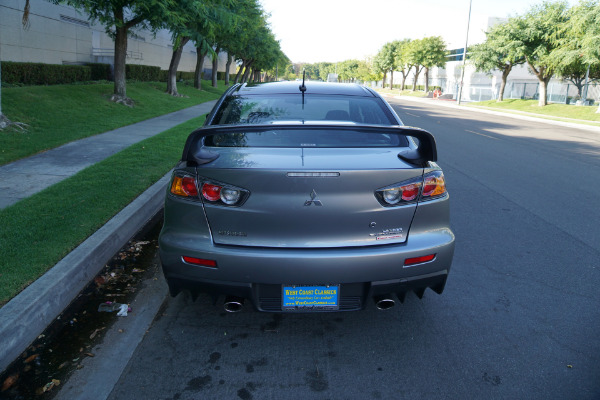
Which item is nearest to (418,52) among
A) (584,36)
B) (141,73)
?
(584,36)

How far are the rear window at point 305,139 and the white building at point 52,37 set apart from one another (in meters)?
15.5

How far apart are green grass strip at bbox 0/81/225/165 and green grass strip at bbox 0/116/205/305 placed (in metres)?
2.18

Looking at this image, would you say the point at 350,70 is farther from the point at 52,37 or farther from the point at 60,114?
the point at 60,114

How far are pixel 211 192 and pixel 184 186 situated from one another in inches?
8.2

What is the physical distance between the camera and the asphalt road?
8.83 ft

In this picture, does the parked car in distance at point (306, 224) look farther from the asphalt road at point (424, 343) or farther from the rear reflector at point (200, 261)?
the asphalt road at point (424, 343)

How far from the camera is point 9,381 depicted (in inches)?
106

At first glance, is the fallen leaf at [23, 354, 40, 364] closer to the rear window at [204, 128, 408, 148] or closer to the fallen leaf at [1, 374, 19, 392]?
the fallen leaf at [1, 374, 19, 392]

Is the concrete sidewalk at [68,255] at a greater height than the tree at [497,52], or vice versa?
the tree at [497,52]

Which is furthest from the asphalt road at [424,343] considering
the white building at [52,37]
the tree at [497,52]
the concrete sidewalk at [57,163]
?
the tree at [497,52]

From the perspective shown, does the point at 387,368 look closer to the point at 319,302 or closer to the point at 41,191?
the point at 319,302

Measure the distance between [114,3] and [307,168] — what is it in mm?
14076

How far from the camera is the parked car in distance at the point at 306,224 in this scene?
2738 mm

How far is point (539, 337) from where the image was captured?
327cm
